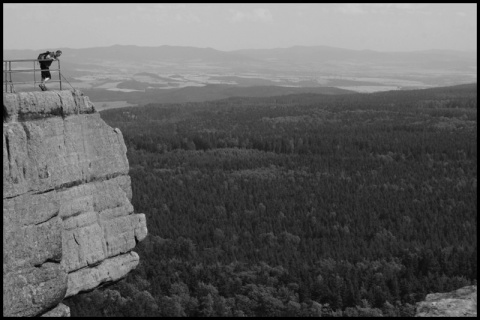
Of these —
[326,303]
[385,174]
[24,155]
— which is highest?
[24,155]

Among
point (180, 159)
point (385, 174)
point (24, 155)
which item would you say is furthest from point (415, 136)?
point (24, 155)

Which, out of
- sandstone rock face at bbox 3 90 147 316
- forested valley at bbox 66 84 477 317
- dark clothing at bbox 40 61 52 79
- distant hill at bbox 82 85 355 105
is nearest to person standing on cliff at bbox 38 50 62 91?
dark clothing at bbox 40 61 52 79

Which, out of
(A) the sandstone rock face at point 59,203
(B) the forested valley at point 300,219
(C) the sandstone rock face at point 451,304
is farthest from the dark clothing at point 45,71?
(C) the sandstone rock face at point 451,304

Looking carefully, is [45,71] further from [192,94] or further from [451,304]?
[192,94]

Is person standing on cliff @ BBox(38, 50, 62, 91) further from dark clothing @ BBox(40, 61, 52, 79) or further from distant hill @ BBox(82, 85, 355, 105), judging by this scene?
distant hill @ BBox(82, 85, 355, 105)

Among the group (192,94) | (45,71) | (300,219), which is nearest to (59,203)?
(45,71)

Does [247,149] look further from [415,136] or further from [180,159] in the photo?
[415,136]

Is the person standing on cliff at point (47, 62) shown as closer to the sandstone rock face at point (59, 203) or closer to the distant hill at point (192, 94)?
the sandstone rock face at point (59, 203)
